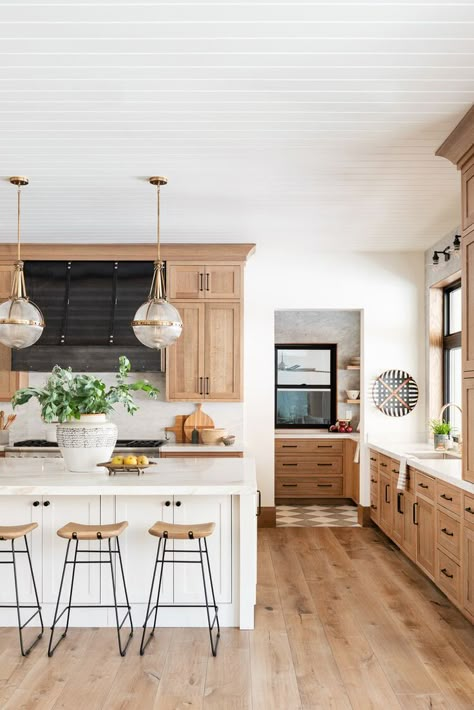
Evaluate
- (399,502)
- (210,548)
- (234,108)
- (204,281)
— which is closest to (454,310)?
(399,502)

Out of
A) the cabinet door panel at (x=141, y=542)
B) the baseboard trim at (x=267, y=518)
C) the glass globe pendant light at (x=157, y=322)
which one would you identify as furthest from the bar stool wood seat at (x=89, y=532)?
the baseboard trim at (x=267, y=518)

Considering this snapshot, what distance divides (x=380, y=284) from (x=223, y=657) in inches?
170

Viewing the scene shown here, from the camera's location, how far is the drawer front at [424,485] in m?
4.61

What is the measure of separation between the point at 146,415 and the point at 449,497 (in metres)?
3.31

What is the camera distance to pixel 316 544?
6.00m

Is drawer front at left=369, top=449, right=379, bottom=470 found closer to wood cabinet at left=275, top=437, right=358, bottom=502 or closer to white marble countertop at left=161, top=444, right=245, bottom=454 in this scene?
white marble countertop at left=161, top=444, right=245, bottom=454

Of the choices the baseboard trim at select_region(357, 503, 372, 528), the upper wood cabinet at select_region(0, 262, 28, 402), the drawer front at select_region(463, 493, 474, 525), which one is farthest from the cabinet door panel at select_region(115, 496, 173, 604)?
the baseboard trim at select_region(357, 503, 372, 528)

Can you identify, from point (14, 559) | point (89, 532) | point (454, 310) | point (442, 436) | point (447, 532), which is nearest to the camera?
point (89, 532)

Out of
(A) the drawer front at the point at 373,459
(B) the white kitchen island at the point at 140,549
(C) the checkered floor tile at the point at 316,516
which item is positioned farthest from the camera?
(C) the checkered floor tile at the point at 316,516

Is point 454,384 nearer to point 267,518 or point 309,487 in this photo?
point 267,518

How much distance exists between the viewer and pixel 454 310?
639 cm

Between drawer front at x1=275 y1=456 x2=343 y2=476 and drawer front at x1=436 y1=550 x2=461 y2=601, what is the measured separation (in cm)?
376

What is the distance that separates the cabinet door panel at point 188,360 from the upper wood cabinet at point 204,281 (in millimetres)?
116

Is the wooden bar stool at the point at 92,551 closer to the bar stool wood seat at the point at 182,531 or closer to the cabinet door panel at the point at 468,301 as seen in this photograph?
the bar stool wood seat at the point at 182,531
